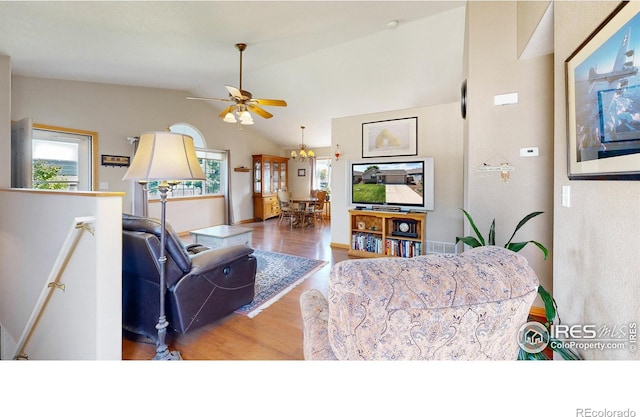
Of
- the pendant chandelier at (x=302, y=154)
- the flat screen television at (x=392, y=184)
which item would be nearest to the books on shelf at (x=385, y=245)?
the flat screen television at (x=392, y=184)

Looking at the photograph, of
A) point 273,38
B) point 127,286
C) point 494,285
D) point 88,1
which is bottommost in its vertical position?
point 127,286

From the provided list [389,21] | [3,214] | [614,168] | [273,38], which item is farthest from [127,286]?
[389,21]

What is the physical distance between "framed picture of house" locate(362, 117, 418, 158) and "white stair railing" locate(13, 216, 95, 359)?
3.70 metres

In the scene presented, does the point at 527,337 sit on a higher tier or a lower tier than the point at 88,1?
lower

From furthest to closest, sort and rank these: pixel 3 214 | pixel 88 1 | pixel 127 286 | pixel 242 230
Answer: pixel 242 230, pixel 3 214, pixel 88 1, pixel 127 286

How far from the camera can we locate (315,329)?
1.04m

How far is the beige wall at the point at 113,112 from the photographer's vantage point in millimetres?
3717

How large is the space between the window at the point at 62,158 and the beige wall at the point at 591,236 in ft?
19.0

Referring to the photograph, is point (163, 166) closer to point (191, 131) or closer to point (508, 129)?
point (508, 129)

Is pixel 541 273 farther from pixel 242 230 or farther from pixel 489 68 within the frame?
pixel 242 230

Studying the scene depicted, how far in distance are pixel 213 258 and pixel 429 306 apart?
1.70 meters

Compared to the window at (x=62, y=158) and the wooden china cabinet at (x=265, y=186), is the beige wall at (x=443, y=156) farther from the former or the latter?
the window at (x=62, y=158)

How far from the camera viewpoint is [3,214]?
2393 mm
